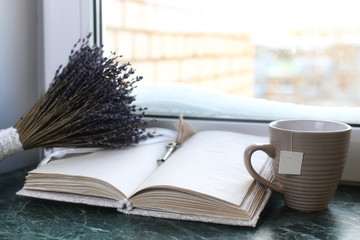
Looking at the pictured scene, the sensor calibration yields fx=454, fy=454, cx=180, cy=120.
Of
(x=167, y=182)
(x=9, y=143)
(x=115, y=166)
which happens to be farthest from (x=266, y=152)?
(x=9, y=143)

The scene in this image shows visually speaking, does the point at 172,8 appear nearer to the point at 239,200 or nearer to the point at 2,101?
the point at 2,101

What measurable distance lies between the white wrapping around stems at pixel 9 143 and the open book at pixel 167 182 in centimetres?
8

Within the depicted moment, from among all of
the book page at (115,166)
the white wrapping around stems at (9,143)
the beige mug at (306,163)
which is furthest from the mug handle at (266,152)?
the white wrapping around stems at (9,143)

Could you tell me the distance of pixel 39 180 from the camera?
854 mm

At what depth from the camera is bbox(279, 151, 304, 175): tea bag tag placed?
2.47 ft

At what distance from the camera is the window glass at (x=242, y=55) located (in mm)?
1003

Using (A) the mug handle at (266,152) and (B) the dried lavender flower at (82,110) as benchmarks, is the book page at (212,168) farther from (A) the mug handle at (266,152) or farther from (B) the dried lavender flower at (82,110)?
(B) the dried lavender flower at (82,110)

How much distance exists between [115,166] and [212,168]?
0.18 meters

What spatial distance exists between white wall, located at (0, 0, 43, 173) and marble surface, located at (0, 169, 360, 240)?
0.96ft

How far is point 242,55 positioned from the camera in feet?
3.60

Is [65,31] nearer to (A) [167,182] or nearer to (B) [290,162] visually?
(A) [167,182]

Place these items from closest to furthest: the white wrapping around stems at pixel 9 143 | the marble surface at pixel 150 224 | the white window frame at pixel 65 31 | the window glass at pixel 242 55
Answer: the marble surface at pixel 150 224
the white wrapping around stems at pixel 9 143
the window glass at pixel 242 55
the white window frame at pixel 65 31

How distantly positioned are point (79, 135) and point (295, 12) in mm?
553

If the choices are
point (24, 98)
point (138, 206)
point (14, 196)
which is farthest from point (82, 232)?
point (24, 98)
